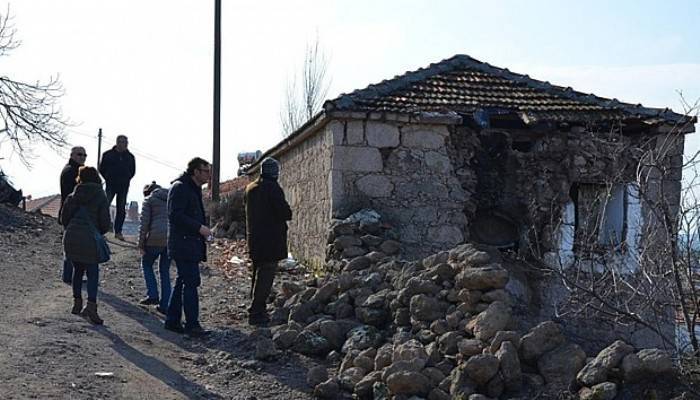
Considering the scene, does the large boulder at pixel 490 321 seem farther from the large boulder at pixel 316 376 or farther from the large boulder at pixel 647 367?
the large boulder at pixel 316 376

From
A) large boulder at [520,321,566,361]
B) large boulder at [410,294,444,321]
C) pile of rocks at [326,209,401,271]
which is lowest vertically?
large boulder at [520,321,566,361]

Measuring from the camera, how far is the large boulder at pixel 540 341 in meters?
5.55

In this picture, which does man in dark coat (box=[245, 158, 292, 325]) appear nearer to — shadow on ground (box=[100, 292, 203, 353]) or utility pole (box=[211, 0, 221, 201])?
shadow on ground (box=[100, 292, 203, 353])

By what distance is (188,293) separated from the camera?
24.0 feet

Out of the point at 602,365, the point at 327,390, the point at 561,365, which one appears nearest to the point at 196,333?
the point at 327,390

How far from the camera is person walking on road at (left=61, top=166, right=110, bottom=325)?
7.18 meters

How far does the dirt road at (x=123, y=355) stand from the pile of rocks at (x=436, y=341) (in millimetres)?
397

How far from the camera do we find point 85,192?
289 inches

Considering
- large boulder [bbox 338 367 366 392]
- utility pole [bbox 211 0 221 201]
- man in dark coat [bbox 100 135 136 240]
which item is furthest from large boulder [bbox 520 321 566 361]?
utility pole [bbox 211 0 221 201]

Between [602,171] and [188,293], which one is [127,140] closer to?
[188,293]

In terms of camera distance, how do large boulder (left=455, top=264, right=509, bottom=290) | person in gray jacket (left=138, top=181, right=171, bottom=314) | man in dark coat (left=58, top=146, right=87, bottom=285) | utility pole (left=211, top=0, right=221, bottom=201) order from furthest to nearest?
1. utility pole (left=211, top=0, right=221, bottom=201)
2. man in dark coat (left=58, top=146, right=87, bottom=285)
3. person in gray jacket (left=138, top=181, right=171, bottom=314)
4. large boulder (left=455, top=264, right=509, bottom=290)

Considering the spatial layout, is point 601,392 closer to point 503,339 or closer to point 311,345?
point 503,339

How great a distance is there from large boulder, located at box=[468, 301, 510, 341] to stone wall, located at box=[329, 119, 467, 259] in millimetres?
4375

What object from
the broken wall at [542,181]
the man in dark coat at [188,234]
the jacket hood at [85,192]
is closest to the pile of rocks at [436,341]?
the man in dark coat at [188,234]
